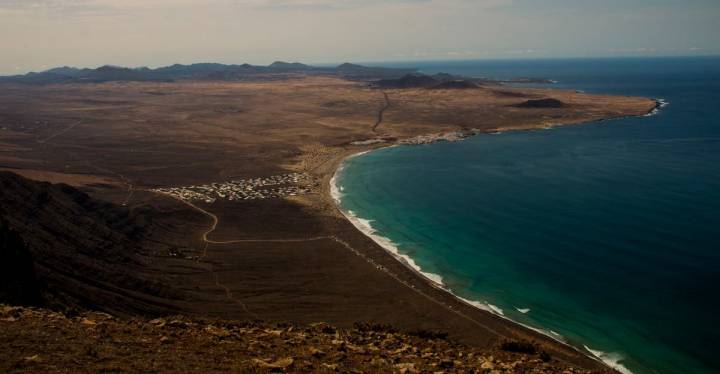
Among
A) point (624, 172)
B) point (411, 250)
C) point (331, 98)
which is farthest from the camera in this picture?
point (331, 98)

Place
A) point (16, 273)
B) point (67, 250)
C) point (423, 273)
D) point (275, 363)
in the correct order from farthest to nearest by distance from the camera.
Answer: point (423, 273) < point (67, 250) < point (16, 273) < point (275, 363)

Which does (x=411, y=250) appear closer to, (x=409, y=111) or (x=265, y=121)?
(x=265, y=121)

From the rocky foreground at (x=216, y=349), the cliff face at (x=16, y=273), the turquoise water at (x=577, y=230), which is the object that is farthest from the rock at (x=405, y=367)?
the turquoise water at (x=577, y=230)

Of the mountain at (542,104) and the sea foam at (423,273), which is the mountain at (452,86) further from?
the sea foam at (423,273)

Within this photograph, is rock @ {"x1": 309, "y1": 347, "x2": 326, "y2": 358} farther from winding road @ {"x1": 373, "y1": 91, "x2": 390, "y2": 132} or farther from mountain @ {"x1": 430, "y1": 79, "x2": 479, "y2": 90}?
mountain @ {"x1": 430, "y1": 79, "x2": 479, "y2": 90}

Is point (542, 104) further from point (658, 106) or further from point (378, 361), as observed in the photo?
point (378, 361)

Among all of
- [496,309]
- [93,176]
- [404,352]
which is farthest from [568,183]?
[93,176]

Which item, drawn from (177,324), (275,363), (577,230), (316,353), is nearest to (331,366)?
(316,353)
